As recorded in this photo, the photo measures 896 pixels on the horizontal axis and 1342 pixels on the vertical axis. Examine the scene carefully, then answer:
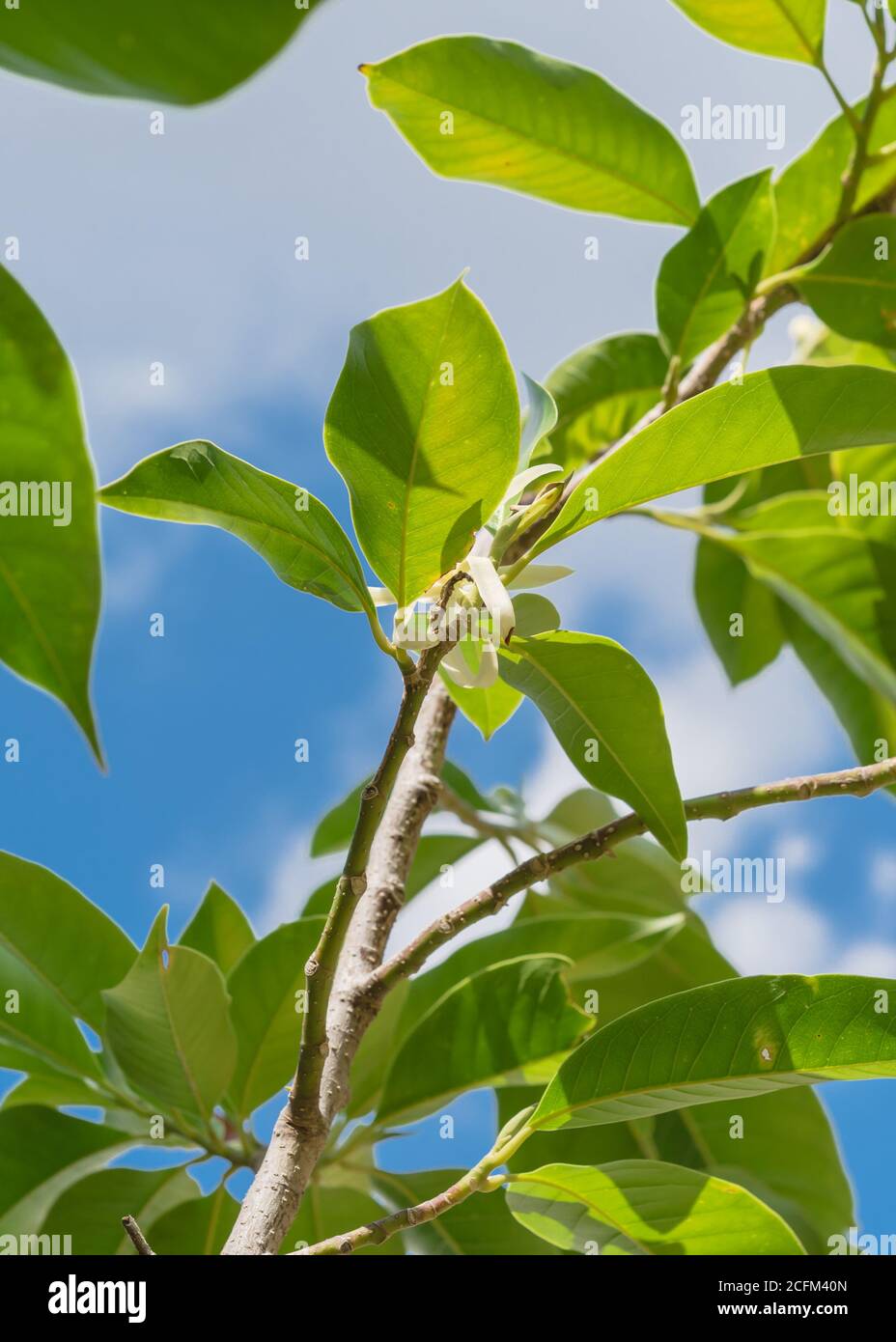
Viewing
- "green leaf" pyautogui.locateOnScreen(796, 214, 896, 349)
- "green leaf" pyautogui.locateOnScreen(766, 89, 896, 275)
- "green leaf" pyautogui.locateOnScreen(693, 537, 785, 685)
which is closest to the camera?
"green leaf" pyautogui.locateOnScreen(796, 214, 896, 349)

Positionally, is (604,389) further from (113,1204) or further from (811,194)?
(113,1204)

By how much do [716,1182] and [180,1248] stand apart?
1.87 feet

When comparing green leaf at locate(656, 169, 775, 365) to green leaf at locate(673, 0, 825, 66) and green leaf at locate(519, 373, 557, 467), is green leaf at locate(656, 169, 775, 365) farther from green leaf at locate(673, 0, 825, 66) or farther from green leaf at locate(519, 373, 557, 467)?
green leaf at locate(519, 373, 557, 467)

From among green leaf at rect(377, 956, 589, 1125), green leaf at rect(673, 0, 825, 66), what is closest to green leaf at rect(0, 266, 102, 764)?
green leaf at rect(377, 956, 589, 1125)

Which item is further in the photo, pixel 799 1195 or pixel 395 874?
pixel 799 1195

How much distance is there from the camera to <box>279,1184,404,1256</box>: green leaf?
1.15 meters

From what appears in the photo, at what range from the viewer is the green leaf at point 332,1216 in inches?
45.2

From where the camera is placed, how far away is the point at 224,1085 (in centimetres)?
107

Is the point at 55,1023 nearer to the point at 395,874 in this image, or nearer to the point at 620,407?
the point at 395,874

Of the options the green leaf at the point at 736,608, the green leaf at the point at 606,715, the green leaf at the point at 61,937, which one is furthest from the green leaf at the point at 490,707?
the green leaf at the point at 736,608

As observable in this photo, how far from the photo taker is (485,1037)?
1.00 meters

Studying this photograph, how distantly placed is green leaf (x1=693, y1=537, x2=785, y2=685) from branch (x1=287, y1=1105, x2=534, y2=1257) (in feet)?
3.76

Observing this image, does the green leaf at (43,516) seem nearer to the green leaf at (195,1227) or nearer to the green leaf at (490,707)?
the green leaf at (490,707)
